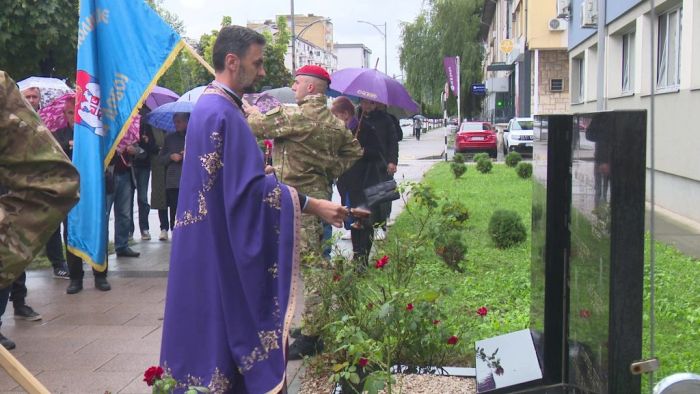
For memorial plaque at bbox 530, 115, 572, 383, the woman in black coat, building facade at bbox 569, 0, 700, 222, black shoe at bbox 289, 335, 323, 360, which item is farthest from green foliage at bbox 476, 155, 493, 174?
memorial plaque at bbox 530, 115, 572, 383

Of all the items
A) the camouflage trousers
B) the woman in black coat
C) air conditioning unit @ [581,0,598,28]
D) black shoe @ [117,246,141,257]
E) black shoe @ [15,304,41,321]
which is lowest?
black shoe @ [117,246,141,257]

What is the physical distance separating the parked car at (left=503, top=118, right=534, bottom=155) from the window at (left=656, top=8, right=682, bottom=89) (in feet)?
50.4

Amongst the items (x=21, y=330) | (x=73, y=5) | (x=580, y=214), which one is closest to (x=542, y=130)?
(x=580, y=214)

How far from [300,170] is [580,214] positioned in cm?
273

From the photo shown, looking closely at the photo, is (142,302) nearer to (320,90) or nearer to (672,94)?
(320,90)

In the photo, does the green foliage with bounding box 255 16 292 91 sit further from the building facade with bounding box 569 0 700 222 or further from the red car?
the building facade with bounding box 569 0 700 222

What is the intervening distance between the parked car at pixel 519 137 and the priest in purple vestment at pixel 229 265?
2677 centimetres

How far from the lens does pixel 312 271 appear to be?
4547 mm

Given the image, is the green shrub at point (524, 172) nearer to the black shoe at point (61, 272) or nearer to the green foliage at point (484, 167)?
the green foliage at point (484, 167)

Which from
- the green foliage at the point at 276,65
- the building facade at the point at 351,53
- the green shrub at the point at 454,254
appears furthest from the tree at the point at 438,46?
the building facade at the point at 351,53

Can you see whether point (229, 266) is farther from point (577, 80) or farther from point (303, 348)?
point (577, 80)

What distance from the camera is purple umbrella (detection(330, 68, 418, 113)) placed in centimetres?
841

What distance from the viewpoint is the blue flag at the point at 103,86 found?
6.93m

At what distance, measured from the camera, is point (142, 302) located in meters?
6.99
